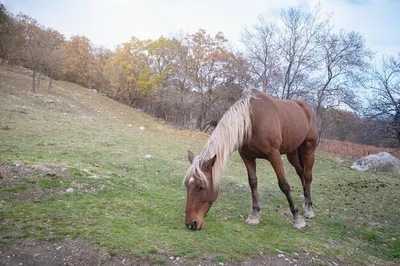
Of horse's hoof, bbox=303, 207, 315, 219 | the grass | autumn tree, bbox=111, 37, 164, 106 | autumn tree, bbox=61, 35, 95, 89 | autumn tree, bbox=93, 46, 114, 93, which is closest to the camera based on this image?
the grass

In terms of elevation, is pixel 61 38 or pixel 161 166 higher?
pixel 61 38

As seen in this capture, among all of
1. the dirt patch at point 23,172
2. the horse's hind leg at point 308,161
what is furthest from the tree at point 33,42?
the horse's hind leg at point 308,161

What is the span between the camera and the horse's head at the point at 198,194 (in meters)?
3.83

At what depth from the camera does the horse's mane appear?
3.96 metres

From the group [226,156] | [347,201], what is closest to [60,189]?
[226,156]

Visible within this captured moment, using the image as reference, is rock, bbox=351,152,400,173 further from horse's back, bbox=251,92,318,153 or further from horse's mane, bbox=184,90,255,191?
horse's mane, bbox=184,90,255,191

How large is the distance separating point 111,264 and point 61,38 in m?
53.1

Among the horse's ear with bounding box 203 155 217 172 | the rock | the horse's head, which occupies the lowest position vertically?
the horse's head

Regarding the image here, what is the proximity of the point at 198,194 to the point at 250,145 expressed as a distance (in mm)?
1299

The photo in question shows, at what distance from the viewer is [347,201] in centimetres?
692

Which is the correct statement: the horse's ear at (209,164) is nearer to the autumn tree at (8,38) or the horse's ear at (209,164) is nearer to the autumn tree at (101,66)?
the autumn tree at (8,38)

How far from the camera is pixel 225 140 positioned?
423cm

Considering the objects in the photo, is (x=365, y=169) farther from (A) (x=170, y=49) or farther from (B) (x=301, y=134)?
(A) (x=170, y=49)

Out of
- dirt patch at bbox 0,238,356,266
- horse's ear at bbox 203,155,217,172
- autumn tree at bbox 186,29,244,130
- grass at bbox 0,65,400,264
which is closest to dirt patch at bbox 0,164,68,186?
grass at bbox 0,65,400,264
